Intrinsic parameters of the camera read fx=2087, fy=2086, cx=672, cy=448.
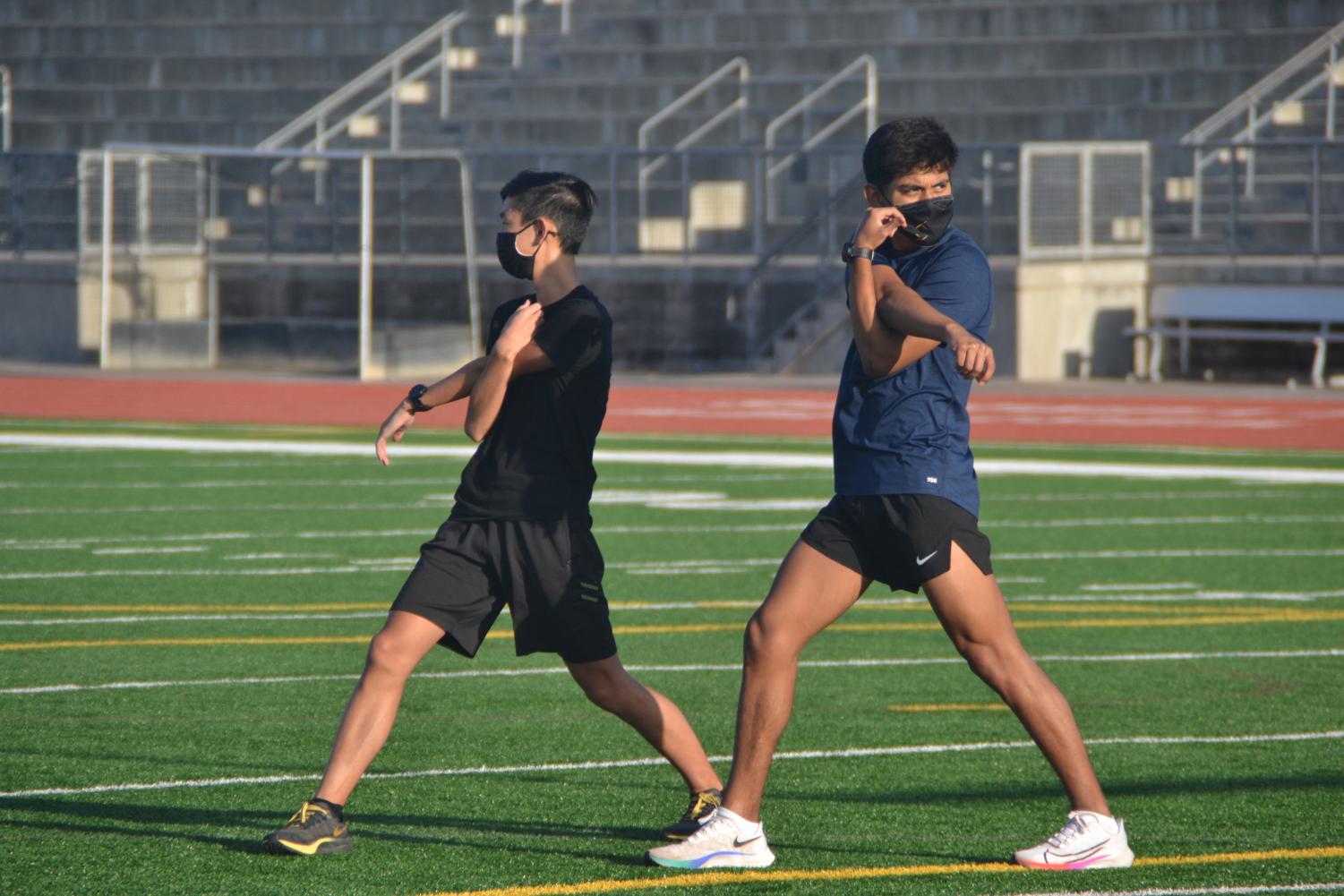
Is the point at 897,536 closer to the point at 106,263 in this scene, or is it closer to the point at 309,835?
→ the point at 309,835

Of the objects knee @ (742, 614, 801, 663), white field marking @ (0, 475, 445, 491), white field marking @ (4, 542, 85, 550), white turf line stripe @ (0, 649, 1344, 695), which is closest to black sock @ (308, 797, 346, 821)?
knee @ (742, 614, 801, 663)

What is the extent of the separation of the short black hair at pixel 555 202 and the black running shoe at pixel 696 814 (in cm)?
146

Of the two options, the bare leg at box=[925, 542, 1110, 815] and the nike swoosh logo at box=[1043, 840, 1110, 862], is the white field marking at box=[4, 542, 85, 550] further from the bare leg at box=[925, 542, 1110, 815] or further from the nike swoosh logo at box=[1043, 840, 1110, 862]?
the nike swoosh logo at box=[1043, 840, 1110, 862]

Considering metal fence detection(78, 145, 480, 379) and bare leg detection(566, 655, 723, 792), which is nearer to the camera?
bare leg detection(566, 655, 723, 792)

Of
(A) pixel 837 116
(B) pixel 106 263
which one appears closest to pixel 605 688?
(B) pixel 106 263

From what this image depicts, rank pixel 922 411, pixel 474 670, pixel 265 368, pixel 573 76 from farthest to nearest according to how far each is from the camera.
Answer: pixel 573 76 < pixel 265 368 < pixel 474 670 < pixel 922 411

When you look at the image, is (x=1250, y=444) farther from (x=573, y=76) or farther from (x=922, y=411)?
(x=573, y=76)

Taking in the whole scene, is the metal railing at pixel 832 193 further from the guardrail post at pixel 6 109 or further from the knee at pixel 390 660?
the knee at pixel 390 660

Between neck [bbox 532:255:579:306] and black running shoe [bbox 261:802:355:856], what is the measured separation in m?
1.41

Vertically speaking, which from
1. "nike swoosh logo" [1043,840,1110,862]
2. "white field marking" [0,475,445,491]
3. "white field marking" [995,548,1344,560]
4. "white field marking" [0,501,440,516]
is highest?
Result: "white field marking" [0,475,445,491]

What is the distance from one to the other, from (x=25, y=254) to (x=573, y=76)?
9.82m

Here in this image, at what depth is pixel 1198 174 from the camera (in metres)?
27.5

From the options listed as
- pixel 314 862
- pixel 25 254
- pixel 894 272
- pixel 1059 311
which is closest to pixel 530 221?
pixel 894 272

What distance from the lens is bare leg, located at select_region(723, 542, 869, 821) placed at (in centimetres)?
518
